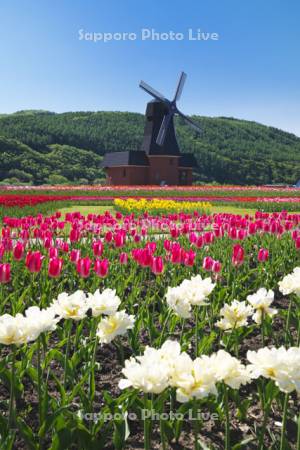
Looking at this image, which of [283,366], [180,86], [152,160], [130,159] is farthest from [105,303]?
[180,86]

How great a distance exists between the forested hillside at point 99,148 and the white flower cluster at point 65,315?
59.0 m

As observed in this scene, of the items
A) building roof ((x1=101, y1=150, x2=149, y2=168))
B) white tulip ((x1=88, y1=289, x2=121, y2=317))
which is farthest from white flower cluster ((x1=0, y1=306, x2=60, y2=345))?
building roof ((x1=101, y1=150, x2=149, y2=168))

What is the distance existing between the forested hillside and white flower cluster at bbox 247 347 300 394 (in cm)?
5989

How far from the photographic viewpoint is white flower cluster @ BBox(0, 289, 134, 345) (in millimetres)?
1878

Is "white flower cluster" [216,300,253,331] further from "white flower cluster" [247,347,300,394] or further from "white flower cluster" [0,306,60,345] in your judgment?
"white flower cluster" [0,306,60,345]

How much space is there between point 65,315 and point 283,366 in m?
1.14

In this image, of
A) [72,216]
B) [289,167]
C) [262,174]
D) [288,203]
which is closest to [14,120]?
[262,174]

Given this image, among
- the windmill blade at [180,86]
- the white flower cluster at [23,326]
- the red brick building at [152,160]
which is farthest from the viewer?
the red brick building at [152,160]

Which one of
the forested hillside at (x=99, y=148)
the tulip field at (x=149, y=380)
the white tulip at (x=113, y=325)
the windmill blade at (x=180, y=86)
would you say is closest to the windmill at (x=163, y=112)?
the windmill blade at (x=180, y=86)

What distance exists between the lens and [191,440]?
102 inches

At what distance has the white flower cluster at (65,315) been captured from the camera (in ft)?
6.16

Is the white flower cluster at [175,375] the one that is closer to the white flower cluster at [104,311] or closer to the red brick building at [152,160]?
the white flower cluster at [104,311]

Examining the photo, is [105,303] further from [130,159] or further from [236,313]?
[130,159]

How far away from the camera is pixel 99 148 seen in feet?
299
